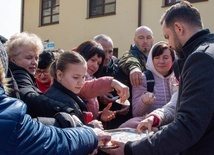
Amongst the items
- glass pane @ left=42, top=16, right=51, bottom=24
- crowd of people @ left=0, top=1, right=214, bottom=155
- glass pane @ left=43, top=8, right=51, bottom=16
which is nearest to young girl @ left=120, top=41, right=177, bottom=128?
crowd of people @ left=0, top=1, right=214, bottom=155

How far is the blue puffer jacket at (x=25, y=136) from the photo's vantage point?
4.97ft

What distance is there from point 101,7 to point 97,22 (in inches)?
26.1

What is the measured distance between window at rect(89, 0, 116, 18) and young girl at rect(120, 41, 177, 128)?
33.6 ft

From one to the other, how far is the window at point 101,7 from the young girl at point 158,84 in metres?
10.2

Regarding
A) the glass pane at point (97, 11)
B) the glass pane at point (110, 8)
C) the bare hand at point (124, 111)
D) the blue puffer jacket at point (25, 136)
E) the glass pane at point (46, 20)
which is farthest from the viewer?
the glass pane at point (46, 20)

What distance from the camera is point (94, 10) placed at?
1434 centimetres

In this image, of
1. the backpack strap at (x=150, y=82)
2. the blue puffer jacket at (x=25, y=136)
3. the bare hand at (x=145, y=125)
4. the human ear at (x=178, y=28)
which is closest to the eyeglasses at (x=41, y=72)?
the backpack strap at (x=150, y=82)

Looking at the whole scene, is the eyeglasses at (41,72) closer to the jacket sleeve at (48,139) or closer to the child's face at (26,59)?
the child's face at (26,59)

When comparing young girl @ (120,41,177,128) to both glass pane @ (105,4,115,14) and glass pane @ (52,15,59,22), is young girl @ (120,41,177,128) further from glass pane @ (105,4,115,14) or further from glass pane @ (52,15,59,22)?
glass pane @ (52,15,59,22)

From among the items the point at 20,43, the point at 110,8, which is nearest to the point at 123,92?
the point at 20,43

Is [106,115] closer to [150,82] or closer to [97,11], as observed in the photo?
[150,82]

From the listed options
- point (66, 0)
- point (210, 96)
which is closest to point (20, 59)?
point (210, 96)

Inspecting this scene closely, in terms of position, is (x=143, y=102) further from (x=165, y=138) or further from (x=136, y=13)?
(x=136, y=13)

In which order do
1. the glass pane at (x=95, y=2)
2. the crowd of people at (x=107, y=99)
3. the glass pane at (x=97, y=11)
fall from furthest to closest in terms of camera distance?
the glass pane at (x=95, y=2), the glass pane at (x=97, y=11), the crowd of people at (x=107, y=99)
